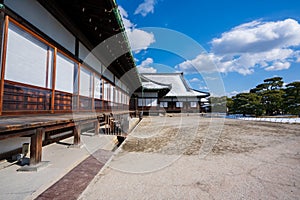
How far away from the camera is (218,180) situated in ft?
8.69

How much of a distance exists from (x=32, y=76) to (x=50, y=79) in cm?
51

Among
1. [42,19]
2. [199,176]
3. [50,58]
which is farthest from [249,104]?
[42,19]

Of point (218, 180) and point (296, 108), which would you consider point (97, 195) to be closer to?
point (218, 180)

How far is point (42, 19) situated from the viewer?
3.85 meters

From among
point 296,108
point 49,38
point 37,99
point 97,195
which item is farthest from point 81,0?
point 296,108

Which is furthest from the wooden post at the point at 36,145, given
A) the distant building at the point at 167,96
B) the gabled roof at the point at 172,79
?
the gabled roof at the point at 172,79

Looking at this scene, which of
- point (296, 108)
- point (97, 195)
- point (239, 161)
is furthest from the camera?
point (296, 108)

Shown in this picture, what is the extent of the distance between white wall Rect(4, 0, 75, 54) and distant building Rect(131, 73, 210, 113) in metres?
12.8

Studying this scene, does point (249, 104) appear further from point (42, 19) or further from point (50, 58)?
point (42, 19)

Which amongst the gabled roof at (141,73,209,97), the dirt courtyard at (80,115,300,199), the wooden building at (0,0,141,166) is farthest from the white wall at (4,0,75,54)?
the gabled roof at (141,73,209,97)

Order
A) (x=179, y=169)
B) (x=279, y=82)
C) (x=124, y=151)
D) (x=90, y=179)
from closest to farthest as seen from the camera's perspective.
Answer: (x=90, y=179)
(x=179, y=169)
(x=124, y=151)
(x=279, y=82)

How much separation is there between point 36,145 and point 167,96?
21848 millimetres

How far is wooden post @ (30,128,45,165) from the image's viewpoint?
2.73 m

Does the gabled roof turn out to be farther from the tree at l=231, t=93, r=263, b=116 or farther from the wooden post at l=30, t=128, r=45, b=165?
the wooden post at l=30, t=128, r=45, b=165
